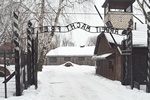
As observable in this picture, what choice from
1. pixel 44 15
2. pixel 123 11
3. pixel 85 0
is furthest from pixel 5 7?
pixel 123 11

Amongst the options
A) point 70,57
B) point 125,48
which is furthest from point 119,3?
point 70,57

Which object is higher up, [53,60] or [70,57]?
[70,57]

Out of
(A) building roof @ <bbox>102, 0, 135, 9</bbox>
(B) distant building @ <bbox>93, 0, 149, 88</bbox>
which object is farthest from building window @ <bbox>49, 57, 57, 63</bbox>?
(A) building roof @ <bbox>102, 0, 135, 9</bbox>

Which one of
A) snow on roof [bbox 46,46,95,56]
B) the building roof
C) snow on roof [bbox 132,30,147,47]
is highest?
the building roof

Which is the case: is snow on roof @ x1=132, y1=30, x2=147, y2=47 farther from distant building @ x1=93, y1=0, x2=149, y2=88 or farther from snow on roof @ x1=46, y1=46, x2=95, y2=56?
snow on roof @ x1=46, y1=46, x2=95, y2=56

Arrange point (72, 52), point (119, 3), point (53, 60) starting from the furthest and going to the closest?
1. point (72, 52)
2. point (53, 60)
3. point (119, 3)

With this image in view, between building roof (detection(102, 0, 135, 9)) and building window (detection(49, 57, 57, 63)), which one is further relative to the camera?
building window (detection(49, 57, 57, 63))

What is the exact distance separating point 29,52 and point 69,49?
56.6 meters

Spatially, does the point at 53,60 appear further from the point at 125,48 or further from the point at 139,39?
the point at 139,39

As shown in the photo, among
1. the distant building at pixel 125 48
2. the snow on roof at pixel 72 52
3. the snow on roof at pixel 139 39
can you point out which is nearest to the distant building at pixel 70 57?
the snow on roof at pixel 72 52

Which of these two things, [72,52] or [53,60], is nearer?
[53,60]

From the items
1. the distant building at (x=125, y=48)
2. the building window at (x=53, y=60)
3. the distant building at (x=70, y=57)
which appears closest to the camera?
the distant building at (x=125, y=48)

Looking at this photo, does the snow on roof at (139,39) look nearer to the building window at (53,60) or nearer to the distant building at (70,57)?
the distant building at (70,57)

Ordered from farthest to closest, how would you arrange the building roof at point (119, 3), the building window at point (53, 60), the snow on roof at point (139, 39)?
1. the building window at point (53, 60)
2. the building roof at point (119, 3)
3. the snow on roof at point (139, 39)
